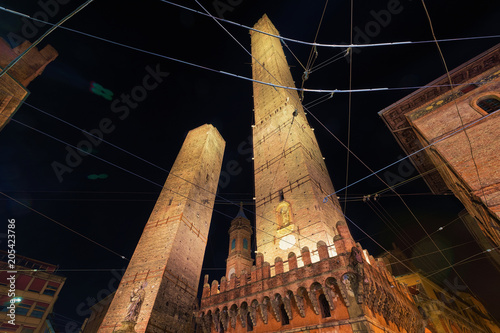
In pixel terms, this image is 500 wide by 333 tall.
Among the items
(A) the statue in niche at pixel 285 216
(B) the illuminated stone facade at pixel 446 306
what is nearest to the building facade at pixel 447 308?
(B) the illuminated stone facade at pixel 446 306

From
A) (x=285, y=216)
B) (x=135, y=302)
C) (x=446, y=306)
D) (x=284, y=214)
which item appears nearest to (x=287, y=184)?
(x=284, y=214)

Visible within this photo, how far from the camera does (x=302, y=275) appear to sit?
803cm

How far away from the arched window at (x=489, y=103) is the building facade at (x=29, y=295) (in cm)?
3808

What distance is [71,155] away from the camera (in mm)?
24703

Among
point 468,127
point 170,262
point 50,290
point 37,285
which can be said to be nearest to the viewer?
point 468,127

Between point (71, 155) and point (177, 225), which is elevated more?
point (71, 155)

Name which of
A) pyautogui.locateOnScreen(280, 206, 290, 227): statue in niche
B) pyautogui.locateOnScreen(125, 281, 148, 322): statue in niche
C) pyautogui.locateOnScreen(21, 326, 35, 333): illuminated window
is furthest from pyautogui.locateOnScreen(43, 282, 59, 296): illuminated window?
pyautogui.locateOnScreen(280, 206, 290, 227): statue in niche

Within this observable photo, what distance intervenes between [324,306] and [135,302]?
37.0 ft

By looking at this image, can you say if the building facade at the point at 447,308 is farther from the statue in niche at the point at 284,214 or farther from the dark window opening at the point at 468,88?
the dark window opening at the point at 468,88

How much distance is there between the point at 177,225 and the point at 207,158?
8.96 meters

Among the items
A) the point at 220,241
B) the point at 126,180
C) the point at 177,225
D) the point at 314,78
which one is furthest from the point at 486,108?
the point at 220,241

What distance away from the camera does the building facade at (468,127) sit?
8.19 metres

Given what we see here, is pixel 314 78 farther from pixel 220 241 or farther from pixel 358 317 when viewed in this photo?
pixel 220 241

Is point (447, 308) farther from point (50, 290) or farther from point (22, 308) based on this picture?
point (50, 290)
